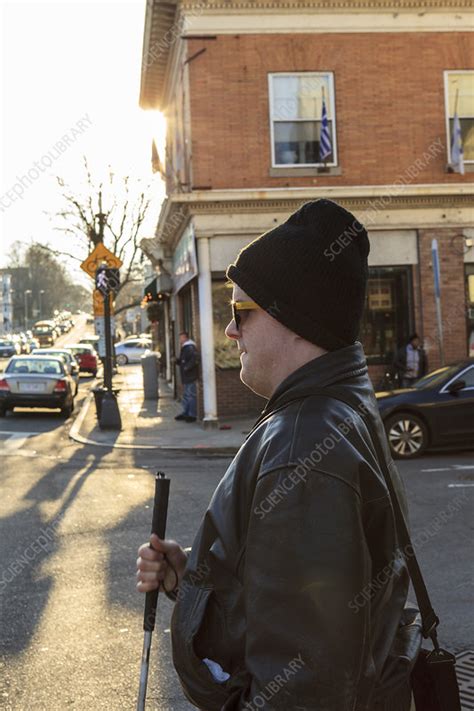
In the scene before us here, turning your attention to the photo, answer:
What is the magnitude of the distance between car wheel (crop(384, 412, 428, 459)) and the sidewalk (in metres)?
2.95

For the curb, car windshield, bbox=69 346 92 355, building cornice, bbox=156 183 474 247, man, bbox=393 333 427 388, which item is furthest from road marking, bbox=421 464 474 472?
car windshield, bbox=69 346 92 355

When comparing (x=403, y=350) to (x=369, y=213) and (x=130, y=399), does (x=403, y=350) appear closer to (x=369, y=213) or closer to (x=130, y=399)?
(x=369, y=213)

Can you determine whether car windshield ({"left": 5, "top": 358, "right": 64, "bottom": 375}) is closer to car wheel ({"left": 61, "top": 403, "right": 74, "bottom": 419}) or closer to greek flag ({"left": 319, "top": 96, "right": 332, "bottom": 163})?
car wheel ({"left": 61, "top": 403, "right": 74, "bottom": 419})

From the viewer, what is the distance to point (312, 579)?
4.91 ft

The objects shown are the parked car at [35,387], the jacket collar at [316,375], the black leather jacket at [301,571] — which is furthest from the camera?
the parked car at [35,387]

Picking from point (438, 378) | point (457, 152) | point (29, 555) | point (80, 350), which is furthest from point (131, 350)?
point (29, 555)

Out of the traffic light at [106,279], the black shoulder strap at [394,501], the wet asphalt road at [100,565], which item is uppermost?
the traffic light at [106,279]

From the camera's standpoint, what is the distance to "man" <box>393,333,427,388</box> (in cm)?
1727

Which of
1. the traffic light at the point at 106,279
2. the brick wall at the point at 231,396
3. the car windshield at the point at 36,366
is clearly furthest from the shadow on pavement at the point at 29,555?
the car windshield at the point at 36,366

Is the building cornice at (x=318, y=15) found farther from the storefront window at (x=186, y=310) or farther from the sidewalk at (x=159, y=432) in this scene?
the sidewalk at (x=159, y=432)

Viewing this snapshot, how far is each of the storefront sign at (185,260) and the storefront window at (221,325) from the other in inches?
26.0

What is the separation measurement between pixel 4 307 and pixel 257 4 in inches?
4908

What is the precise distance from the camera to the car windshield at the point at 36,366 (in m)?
21.0

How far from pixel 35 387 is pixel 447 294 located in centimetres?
987
